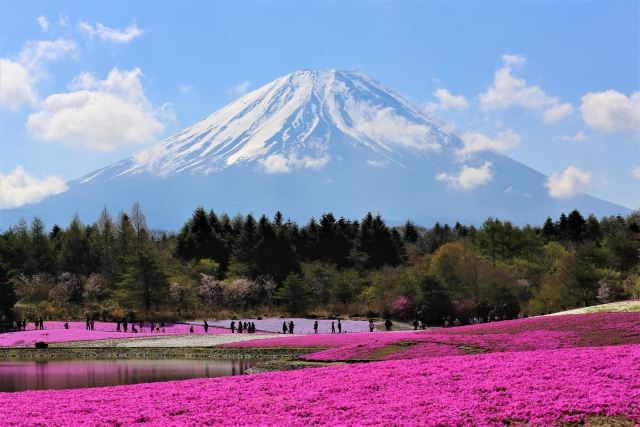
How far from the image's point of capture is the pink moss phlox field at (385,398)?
16797mm

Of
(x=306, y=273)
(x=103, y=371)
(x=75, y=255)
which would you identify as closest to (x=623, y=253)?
(x=306, y=273)

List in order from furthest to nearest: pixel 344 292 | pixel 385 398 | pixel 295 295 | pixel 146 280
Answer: pixel 344 292, pixel 295 295, pixel 146 280, pixel 385 398

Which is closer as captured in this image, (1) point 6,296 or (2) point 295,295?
(1) point 6,296

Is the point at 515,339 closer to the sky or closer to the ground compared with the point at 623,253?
closer to the ground

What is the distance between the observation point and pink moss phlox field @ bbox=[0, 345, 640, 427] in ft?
55.1

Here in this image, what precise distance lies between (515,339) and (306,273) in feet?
197

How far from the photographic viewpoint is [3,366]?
3644cm

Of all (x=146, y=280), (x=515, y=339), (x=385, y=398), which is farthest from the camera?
(x=146, y=280)

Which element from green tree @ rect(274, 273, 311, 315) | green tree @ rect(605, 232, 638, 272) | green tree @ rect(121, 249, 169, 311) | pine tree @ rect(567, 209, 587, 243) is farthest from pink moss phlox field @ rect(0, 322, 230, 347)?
pine tree @ rect(567, 209, 587, 243)

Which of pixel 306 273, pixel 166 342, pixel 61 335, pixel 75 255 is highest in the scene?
pixel 75 255

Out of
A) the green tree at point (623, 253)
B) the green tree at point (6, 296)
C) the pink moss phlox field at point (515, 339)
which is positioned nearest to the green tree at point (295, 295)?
the green tree at point (6, 296)

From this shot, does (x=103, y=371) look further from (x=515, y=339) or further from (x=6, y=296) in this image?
(x=6, y=296)

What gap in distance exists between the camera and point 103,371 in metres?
32.8

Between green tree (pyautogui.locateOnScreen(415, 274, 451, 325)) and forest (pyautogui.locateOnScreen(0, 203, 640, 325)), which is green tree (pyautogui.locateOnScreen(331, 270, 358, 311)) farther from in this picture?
green tree (pyautogui.locateOnScreen(415, 274, 451, 325))
